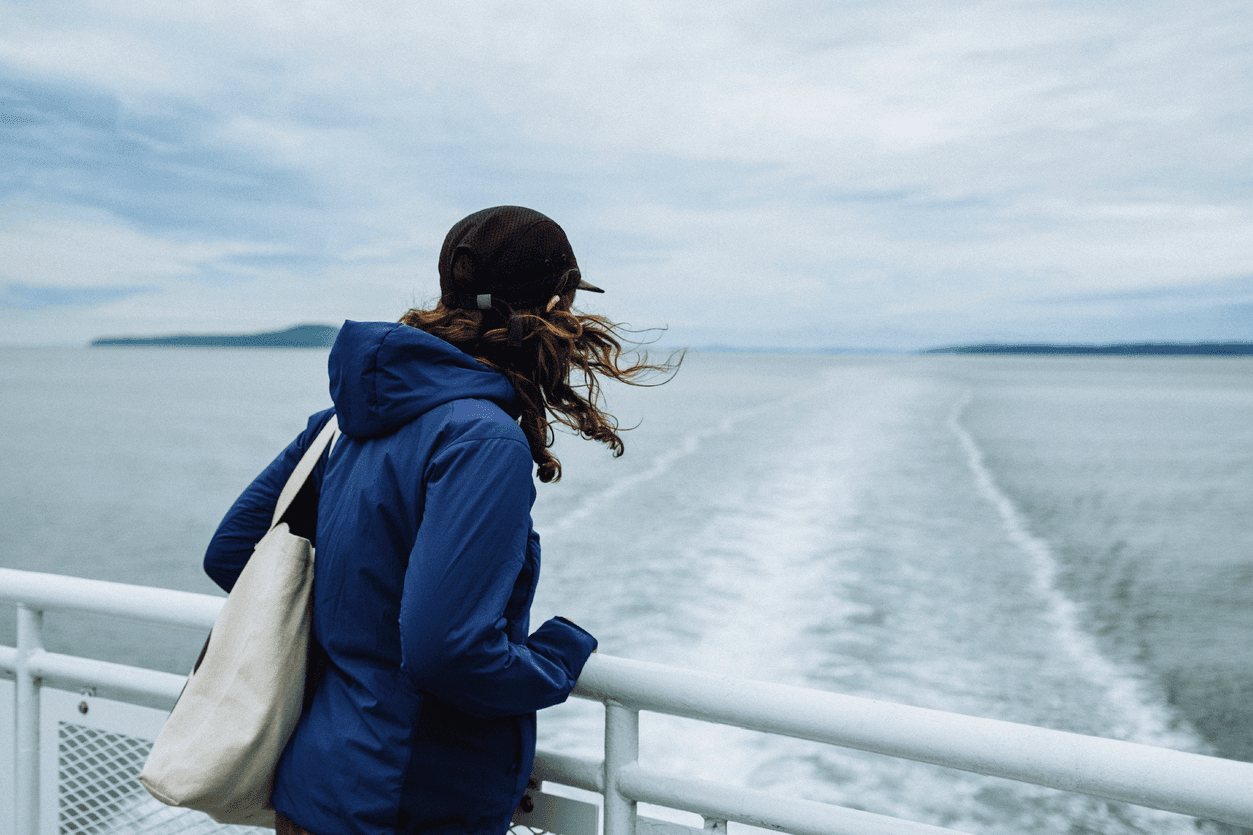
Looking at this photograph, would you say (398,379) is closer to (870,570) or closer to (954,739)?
(954,739)

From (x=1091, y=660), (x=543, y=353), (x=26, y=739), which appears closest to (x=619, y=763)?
(x=543, y=353)

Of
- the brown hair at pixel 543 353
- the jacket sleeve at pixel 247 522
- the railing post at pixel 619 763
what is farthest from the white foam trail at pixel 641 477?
the brown hair at pixel 543 353

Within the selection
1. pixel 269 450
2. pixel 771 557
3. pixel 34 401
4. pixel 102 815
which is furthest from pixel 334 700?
pixel 34 401

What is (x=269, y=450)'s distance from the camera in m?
24.5

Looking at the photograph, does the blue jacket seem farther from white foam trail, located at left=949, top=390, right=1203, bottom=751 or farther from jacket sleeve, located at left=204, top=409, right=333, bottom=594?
white foam trail, located at left=949, top=390, right=1203, bottom=751

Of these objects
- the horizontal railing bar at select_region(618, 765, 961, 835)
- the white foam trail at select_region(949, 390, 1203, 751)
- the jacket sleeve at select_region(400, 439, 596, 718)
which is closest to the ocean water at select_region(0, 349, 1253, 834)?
the white foam trail at select_region(949, 390, 1203, 751)

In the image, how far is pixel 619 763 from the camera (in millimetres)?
1265

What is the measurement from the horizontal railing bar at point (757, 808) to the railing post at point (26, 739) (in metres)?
1.18

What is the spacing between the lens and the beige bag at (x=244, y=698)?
1.04 meters

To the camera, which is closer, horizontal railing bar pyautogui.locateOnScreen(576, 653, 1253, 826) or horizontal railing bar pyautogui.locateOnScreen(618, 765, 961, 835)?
horizontal railing bar pyautogui.locateOnScreen(576, 653, 1253, 826)

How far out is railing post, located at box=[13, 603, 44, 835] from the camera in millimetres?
1690

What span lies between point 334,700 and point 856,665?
671 cm

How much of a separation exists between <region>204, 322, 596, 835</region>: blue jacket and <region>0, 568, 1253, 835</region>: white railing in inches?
6.4

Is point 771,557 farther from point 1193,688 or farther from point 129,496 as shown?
point 129,496
